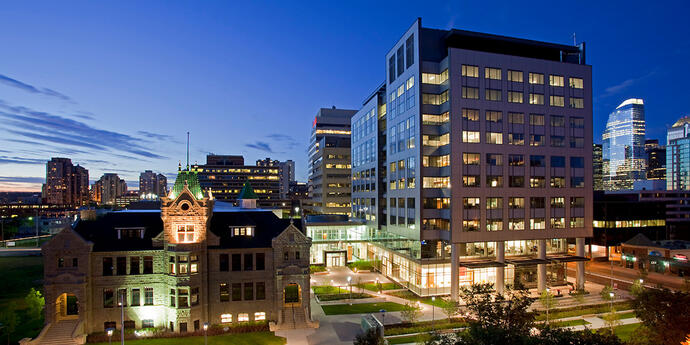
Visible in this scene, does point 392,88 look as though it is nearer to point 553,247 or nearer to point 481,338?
point 553,247

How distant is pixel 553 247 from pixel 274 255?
52.2 m

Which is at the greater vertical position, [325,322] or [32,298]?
[32,298]

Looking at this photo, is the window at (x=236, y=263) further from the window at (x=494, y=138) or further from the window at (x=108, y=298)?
the window at (x=494, y=138)

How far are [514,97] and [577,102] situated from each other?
13.3 m

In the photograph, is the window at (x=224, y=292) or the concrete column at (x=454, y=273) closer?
the window at (x=224, y=292)

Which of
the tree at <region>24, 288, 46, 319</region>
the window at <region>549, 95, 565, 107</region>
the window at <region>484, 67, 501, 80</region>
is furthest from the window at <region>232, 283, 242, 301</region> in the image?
the window at <region>549, 95, 565, 107</region>

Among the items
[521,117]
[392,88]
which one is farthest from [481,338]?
[392,88]

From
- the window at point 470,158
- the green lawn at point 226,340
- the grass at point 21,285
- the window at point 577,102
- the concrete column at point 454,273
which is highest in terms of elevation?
the window at point 577,102

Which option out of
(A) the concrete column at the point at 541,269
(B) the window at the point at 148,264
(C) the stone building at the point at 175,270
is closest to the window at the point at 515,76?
(A) the concrete column at the point at 541,269

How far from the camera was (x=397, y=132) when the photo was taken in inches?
2832

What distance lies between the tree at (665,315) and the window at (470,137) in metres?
30.6

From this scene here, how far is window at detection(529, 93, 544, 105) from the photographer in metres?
63.7

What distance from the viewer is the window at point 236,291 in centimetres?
4906

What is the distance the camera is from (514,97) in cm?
6297
